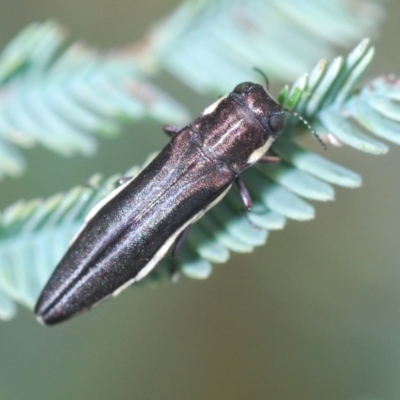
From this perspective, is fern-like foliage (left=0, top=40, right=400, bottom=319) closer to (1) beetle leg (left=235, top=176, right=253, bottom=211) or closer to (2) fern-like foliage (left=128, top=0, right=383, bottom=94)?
(1) beetle leg (left=235, top=176, right=253, bottom=211)

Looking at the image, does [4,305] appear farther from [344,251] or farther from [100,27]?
[100,27]

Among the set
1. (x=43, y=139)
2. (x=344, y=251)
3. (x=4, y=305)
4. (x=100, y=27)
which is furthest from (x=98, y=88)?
(x=100, y=27)

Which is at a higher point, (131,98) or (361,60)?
(361,60)

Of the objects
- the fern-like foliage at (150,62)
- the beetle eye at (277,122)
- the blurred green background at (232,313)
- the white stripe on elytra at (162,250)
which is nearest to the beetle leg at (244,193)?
the white stripe on elytra at (162,250)

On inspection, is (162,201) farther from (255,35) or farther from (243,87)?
(255,35)

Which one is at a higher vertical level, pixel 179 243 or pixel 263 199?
pixel 263 199

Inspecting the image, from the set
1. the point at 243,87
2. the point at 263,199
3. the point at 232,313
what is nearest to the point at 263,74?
the point at 243,87

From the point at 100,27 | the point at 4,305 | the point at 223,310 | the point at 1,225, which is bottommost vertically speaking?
the point at 4,305
